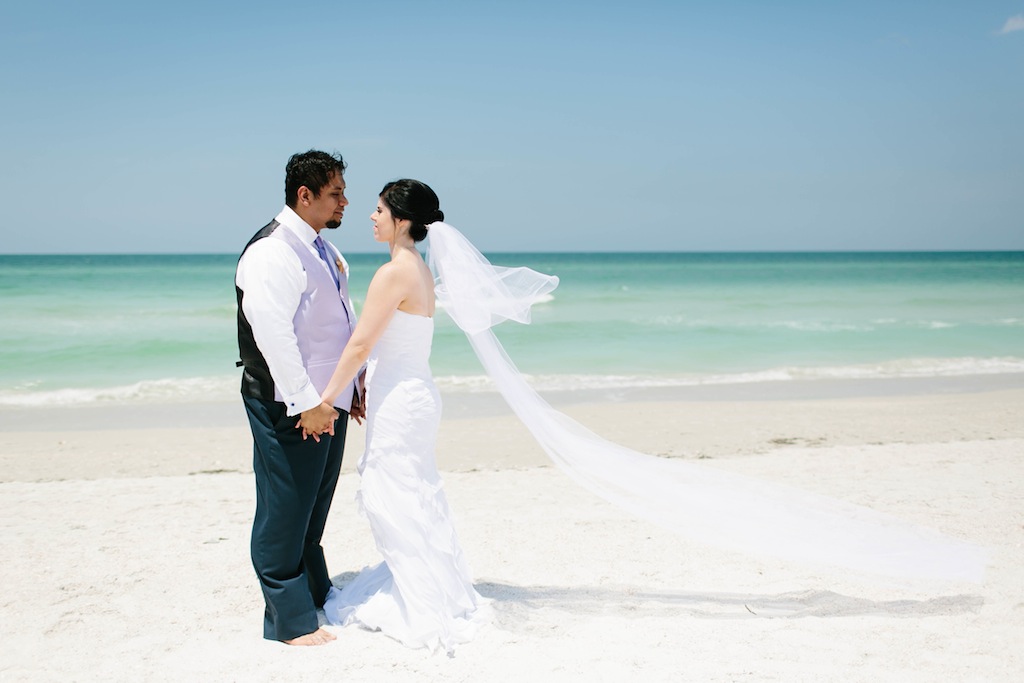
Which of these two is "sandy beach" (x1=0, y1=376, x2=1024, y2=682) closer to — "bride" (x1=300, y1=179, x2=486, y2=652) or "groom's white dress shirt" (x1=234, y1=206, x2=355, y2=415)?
"bride" (x1=300, y1=179, x2=486, y2=652)

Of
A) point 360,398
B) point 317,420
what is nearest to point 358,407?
point 360,398

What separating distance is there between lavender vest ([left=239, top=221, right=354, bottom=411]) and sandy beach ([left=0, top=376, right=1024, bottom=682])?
3.75 ft

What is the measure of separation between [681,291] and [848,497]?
34.0 metres

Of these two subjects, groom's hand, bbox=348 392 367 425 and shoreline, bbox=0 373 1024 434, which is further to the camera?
shoreline, bbox=0 373 1024 434

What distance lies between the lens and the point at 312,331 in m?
3.34

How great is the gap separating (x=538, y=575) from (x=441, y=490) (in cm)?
104

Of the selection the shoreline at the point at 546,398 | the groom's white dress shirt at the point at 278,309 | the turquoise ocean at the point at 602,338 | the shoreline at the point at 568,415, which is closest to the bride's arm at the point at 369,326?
the groom's white dress shirt at the point at 278,309

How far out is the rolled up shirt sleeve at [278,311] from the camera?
3.12 m

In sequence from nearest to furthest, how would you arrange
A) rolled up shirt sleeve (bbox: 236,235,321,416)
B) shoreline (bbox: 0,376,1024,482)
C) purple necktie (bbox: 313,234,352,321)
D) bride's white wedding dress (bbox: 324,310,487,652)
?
1. rolled up shirt sleeve (bbox: 236,235,321,416)
2. purple necktie (bbox: 313,234,352,321)
3. bride's white wedding dress (bbox: 324,310,487,652)
4. shoreline (bbox: 0,376,1024,482)

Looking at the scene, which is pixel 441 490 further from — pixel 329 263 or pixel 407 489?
pixel 329 263

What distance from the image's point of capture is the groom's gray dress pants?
11.0ft

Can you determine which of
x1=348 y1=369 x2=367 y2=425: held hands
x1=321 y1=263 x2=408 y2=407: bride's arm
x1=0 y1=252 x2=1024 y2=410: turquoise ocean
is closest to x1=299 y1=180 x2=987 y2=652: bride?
x1=321 y1=263 x2=408 y2=407: bride's arm

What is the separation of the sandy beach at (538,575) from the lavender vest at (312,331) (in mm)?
1143

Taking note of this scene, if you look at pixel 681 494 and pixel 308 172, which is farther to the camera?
pixel 681 494
